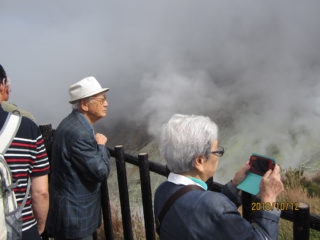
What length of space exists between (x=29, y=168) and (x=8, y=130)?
0.27m

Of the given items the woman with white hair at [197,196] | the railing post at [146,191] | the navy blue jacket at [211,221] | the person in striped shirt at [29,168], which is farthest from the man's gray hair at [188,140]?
the railing post at [146,191]

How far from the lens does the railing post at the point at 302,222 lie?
1310mm

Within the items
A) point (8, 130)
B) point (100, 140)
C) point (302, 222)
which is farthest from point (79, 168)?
point (302, 222)

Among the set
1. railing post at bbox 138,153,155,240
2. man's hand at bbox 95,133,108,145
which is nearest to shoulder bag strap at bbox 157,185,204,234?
railing post at bbox 138,153,155,240

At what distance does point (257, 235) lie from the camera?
4.03ft

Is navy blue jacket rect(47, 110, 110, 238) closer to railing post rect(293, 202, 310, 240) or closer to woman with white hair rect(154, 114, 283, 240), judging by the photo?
woman with white hair rect(154, 114, 283, 240)

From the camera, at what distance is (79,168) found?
2254mm

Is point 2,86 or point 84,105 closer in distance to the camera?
point 2,86

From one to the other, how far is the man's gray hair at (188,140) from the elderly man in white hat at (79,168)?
37.7 inches

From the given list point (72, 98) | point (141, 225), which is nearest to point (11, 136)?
point (72, 98)

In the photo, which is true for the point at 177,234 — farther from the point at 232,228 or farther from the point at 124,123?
the point at 124,123

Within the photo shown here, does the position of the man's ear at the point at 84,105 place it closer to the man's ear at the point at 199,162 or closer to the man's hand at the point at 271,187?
the man's ear at the point at 199,162

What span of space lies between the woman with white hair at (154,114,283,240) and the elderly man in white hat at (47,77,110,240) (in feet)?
3.03

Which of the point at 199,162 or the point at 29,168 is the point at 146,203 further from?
the point at 199,162
